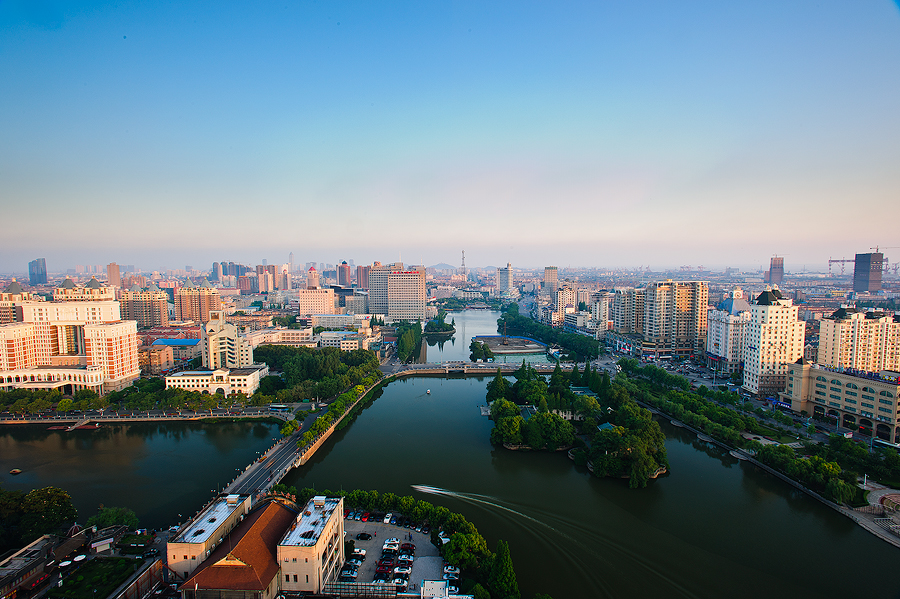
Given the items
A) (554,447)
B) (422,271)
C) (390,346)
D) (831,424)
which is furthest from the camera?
(422,271)

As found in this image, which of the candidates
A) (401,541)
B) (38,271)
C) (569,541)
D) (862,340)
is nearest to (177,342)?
(401,541)

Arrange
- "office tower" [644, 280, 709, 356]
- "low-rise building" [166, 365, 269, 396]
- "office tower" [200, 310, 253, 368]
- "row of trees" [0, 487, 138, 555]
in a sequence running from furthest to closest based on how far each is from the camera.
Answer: "office tower" [644, 280, 709, 356], "office tower" [200, 310, 253, 368], "low-rise building" [166, 365, 269, 396], "row of trees" [0, 487, 138, 555]

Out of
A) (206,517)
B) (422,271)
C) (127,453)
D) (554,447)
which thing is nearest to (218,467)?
(127,453)

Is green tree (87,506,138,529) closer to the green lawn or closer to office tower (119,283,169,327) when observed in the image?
the green lawn

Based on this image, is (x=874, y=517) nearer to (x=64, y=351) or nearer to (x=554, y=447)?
(x=554, y=447)

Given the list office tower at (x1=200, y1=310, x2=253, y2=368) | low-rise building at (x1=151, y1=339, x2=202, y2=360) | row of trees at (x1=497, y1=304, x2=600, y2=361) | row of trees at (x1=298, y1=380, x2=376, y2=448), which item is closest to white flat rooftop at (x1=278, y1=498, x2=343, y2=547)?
row of trees at (x1=298, y1=380, x2=376, y2=448)
